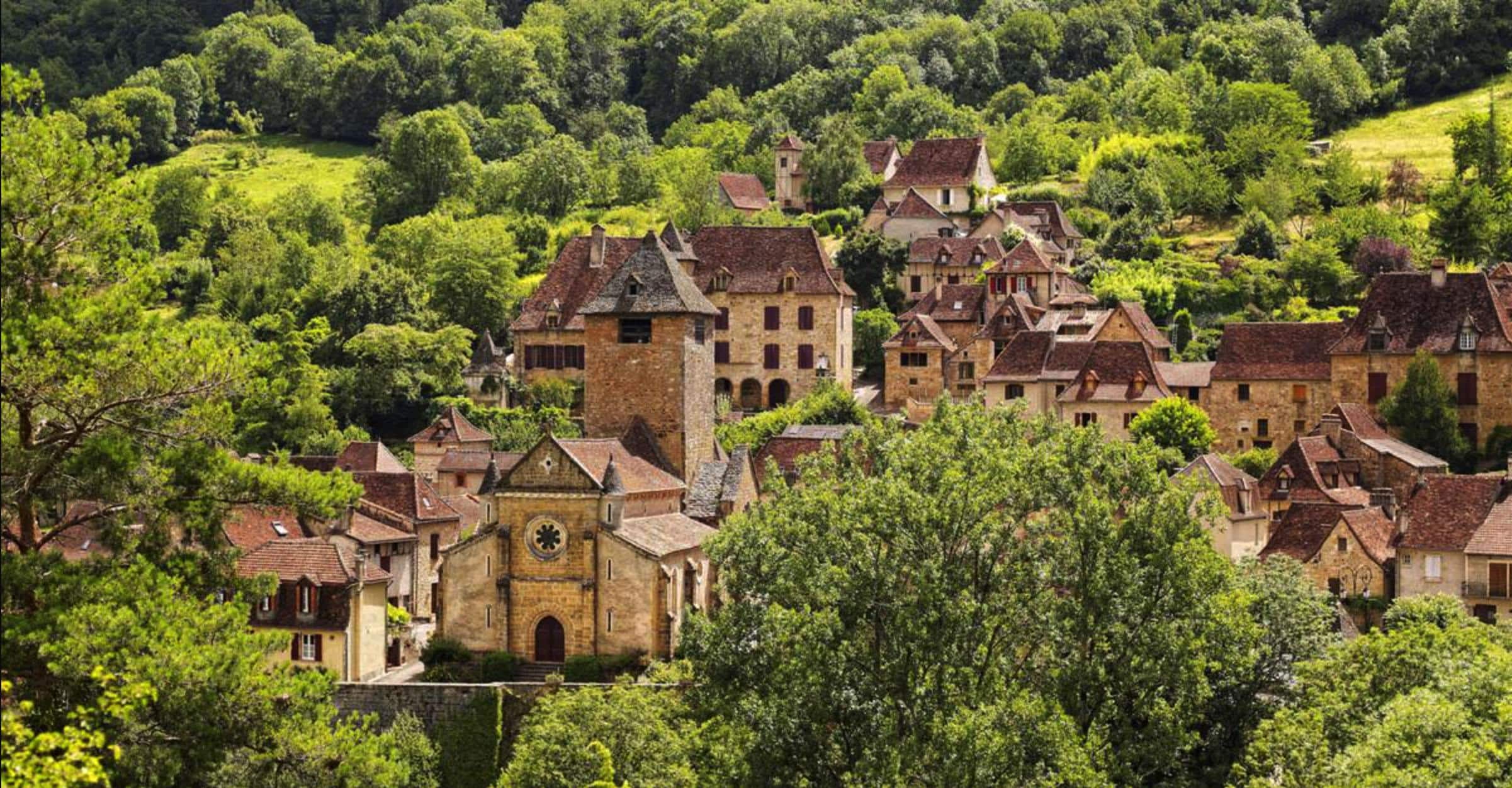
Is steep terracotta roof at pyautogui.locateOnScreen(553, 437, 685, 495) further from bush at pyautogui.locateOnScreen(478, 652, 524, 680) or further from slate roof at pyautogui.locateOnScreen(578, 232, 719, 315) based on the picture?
bush at pyautogui.locateOnScreen(478, 652, 524, 680)

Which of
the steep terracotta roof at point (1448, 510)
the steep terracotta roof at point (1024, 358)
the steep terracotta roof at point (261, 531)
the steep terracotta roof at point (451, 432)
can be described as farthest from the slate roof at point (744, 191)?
the steep terracotta roof at point (1448, 510)

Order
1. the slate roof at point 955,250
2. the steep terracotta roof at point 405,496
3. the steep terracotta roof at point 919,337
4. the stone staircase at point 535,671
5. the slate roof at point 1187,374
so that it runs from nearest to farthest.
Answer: the stone staircase at point 535,671 < the steep terracotta roof at point 405,496 < the slate roof at point 1187,374 < the steep terracotta roof at point 919,337 < the slate roof at point 955,250

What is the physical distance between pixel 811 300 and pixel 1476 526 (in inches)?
1453

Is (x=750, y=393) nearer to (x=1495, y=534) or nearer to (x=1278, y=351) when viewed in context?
(x=1278, y=351)

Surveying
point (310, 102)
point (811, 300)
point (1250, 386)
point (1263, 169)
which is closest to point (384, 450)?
point (811, 300)

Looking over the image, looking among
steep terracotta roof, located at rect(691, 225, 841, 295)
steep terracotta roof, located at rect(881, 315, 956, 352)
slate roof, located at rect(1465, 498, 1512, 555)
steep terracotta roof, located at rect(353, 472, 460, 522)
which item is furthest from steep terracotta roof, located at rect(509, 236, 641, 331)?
slate roof, located at rect(1465, 498, 1512, 555)

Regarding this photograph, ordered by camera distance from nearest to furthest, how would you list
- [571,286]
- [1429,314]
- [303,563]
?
1. [303,563]
2. [1429,314]
3. [571,286]

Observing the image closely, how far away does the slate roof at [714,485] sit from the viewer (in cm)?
6919

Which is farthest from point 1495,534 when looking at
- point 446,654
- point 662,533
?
point 446,654

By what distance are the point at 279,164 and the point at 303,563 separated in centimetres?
11995

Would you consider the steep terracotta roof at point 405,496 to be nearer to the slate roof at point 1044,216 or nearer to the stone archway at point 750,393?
the stone archway at point 750,393

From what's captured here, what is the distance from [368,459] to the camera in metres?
82.9

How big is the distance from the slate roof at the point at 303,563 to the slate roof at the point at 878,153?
236 ft

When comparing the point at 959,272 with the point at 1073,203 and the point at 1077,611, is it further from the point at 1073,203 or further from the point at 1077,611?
the point at 1077,611
